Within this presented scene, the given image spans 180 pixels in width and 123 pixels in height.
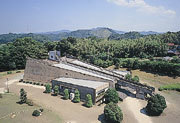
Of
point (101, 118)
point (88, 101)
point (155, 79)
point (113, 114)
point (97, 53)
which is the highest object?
point (97, 53)

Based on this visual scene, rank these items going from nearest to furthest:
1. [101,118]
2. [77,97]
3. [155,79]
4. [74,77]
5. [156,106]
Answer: [101,118] < [156,106] < [77,97] < [74,77] < [155,79]

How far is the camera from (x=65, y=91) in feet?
72.8

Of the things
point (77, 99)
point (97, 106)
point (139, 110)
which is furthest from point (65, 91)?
point (139, 110)

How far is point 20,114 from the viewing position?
17281mm

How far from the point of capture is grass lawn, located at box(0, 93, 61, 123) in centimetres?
1595

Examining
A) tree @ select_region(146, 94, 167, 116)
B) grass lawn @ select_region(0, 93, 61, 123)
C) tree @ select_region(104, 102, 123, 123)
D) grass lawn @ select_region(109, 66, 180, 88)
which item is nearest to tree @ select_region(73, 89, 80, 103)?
grass lawn @ select_region(0, 93, 61, 123)

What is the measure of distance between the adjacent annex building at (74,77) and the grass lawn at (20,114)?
5360mm

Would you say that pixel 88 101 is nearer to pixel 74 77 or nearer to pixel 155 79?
pixel 74 77

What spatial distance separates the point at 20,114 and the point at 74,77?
10.5 m

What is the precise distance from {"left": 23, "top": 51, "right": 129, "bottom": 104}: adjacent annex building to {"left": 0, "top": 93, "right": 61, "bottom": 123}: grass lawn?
536cm

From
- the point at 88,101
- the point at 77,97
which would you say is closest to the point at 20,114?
the point at 77,97

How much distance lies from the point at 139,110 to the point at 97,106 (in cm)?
516

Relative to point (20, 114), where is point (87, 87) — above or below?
above

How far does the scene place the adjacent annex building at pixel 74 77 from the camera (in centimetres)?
2142
